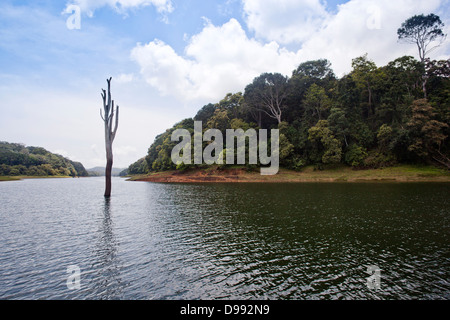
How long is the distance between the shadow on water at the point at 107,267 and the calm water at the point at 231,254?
0.05m

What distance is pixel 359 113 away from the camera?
6391 centimetres

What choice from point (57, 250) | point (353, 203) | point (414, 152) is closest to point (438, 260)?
point (353, 203)

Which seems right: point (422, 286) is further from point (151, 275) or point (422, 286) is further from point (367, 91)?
point (367, 91)

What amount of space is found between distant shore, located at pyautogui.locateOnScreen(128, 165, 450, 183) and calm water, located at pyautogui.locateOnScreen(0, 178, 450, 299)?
34312 millimetres

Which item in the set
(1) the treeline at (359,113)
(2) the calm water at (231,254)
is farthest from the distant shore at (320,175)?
(2) the calm water at (231,254)

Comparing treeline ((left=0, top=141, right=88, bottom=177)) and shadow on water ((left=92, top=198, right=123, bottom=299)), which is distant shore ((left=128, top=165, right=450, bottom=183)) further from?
treeline ((left=0, top=141, right=88, bottom=177))

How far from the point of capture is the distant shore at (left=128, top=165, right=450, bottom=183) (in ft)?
152

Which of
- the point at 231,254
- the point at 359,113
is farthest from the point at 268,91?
the point at 231,254

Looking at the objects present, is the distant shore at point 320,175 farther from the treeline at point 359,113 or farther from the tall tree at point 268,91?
the tall tree at point 268,91

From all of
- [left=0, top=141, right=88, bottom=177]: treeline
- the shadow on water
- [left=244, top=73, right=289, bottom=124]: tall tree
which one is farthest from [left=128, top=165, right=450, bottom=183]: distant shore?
[left=0, top=141, right=88, bottom=177]: treeline

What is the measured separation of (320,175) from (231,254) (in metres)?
51.9

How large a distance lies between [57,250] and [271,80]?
7242 cm
